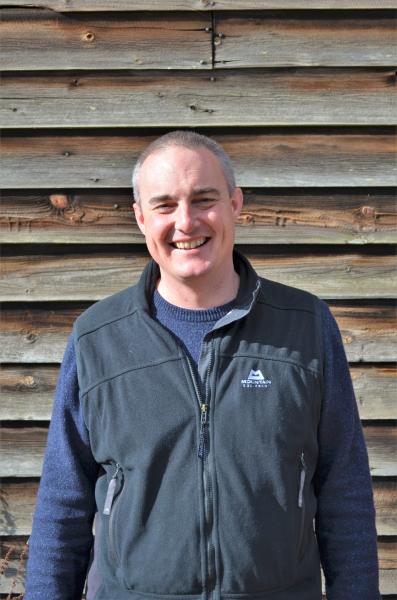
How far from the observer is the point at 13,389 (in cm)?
315

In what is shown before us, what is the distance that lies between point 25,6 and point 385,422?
82.0 inches

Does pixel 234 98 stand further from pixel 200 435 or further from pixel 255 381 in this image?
pixel 200 435

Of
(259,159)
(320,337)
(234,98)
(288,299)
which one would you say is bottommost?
(320,337)

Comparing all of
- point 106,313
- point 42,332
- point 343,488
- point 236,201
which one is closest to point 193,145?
point 236,201

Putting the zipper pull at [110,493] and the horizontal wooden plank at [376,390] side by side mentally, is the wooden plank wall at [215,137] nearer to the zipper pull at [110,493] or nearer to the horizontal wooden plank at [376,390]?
the horizontal wooden plank at [376,390]

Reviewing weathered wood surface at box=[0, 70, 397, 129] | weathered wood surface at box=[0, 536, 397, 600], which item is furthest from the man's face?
weathered wood surface at box=[0, 536, 397, 600]

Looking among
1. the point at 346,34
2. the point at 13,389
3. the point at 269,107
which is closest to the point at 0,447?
the point at 13,389

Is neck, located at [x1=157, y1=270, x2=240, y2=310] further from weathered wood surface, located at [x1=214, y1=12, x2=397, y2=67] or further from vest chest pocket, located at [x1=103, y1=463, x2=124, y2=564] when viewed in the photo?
weathered wood surface, located at [x1=214, y1=12, x2=397, y2=67]

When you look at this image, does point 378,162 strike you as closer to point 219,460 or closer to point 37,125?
point 37,125

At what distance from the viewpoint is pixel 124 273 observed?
3105 millimetres

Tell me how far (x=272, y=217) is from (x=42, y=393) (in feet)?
3.68

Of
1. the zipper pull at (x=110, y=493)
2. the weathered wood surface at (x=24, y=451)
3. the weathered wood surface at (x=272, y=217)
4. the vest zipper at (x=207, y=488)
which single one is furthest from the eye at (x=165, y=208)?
the weathered wood surface at (x=24, y=451)

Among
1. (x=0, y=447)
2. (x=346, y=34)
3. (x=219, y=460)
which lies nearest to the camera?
(x=219, y=460)

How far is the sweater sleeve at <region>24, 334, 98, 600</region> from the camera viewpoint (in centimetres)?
206
